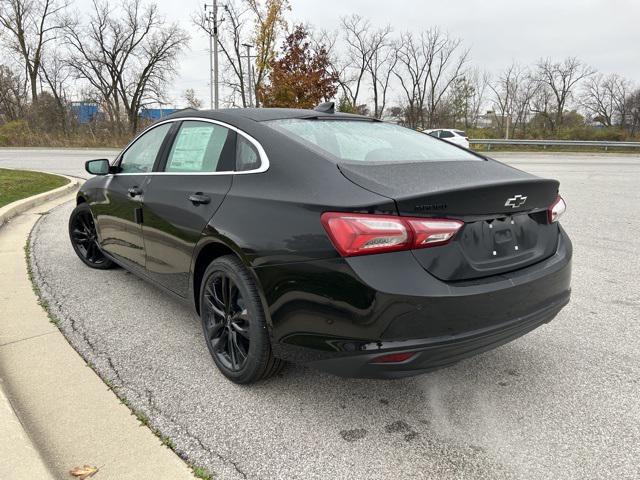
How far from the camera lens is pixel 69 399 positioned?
256 centimetres

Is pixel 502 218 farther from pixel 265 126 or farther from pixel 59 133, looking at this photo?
pixel 59 133

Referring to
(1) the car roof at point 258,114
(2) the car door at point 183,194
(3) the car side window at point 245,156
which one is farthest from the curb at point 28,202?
(3) the car side window at point 245,156

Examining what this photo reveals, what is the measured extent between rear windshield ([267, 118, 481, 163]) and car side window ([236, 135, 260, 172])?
197 mm

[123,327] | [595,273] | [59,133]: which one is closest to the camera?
[123,327]

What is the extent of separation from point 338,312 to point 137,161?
260 cm

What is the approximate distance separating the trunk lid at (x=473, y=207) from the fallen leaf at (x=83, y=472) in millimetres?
1621

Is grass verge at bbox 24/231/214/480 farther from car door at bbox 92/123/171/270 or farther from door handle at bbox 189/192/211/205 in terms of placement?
door handle at bbox 189/192/211/205

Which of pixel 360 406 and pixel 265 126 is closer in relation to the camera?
pixel 360 406

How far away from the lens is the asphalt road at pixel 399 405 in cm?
210

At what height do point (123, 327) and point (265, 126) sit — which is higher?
point (265, 126)

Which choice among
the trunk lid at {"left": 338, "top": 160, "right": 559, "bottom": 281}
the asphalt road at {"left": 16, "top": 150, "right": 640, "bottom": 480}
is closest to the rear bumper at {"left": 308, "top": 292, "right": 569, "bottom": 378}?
the trunk lid at {"left": 338, "top": 160, "right": 559, "bottom": 281}

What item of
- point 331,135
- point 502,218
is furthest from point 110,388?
point 502,218

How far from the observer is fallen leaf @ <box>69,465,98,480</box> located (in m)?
1.99

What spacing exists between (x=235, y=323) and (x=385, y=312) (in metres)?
1.03
